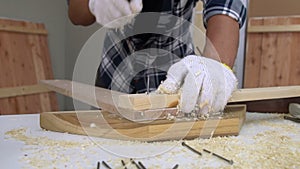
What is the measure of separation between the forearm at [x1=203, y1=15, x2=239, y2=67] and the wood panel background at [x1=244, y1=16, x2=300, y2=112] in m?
1.50

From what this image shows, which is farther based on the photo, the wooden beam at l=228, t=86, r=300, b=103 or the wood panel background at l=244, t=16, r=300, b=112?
the wood panel background at l=244, t=16, r=300, b=112

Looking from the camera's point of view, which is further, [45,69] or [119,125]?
[45,69]

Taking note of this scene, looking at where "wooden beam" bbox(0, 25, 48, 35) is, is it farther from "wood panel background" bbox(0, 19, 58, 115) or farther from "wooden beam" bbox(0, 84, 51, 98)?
"wooden beam" bbox(0, 84, 51, 98)

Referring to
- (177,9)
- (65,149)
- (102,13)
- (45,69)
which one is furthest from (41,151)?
(45,69)

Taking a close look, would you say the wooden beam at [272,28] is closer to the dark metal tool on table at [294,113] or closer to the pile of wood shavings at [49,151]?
the dark metal tool on table at [294,113]

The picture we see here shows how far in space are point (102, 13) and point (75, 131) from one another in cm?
23

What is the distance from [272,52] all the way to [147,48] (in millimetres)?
1512

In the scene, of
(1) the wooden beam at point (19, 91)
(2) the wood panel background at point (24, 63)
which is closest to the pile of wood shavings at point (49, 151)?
(1) the wooden beam at point (19, 91)

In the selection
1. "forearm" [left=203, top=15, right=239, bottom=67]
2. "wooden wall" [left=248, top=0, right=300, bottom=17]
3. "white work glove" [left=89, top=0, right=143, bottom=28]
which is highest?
"wooden wall" [left=248, top=0, right=300, bottom=17]

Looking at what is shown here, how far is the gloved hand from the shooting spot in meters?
0.58

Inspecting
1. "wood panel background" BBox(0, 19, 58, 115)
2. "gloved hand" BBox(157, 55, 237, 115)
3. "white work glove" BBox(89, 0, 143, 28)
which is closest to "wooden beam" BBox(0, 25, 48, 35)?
"wood panel background" BBox(0, 19, 58, 115)

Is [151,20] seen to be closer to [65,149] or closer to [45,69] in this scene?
[65,149]

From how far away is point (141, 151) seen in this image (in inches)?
21.5

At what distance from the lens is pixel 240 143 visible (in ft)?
1.98
